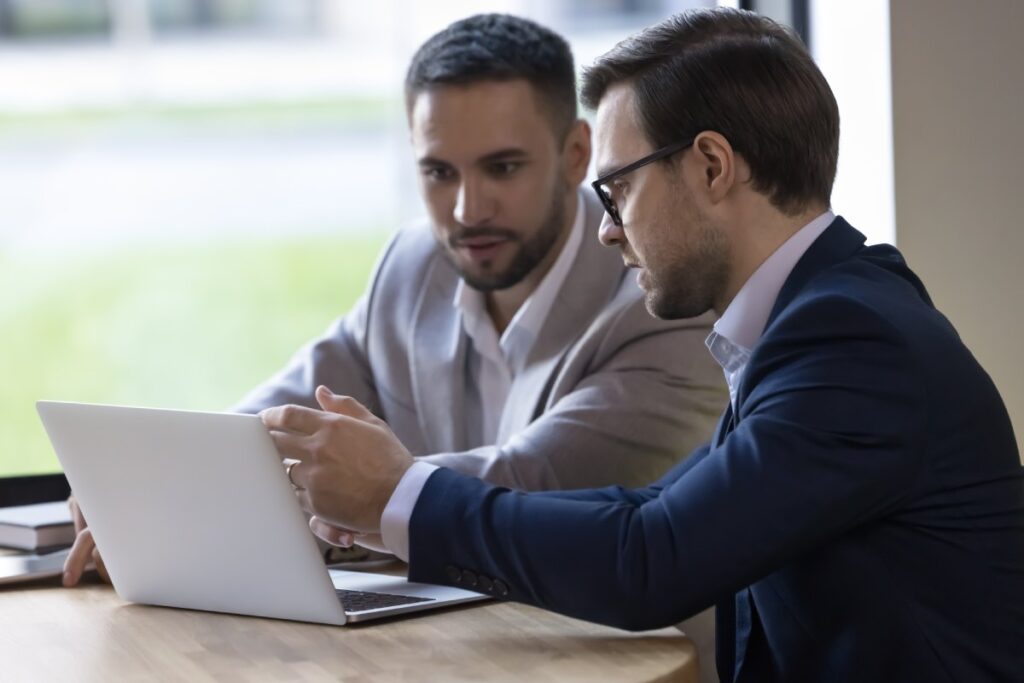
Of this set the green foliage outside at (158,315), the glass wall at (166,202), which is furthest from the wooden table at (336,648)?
the green foliage outside at (158,315)

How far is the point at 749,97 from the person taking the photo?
1367mm

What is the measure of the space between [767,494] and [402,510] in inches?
14.5

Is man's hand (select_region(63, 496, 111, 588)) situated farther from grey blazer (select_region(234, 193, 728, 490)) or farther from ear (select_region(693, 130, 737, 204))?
ear (select_region(693, 130, 737, 204))

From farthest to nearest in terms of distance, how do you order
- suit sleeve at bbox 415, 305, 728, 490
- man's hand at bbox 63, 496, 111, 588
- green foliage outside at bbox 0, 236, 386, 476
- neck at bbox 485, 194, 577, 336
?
green foliage outside at bbox 0, 236, 386, 476 → neck at bbox 485, 194, 577, 336 → suit sleeve at bbox 415, 305, 728, 490 → man's hand at bbox 63, 496, 111, 588

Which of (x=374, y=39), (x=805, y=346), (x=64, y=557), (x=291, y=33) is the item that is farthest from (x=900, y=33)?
(x=291, y=33)

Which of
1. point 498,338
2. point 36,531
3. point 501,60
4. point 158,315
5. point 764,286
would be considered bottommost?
point 158,315

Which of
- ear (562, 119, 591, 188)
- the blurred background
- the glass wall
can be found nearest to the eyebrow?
ear (562, 119, 591, 188)

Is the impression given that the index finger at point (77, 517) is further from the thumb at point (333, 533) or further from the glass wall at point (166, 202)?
the glass wall at point (166, 202)

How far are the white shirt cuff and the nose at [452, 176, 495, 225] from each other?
0.75 meters

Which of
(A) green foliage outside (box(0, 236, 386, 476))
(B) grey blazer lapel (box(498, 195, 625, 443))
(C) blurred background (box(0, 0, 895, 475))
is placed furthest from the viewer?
(A) green foliage outside (box(0, 236, 386, 476))

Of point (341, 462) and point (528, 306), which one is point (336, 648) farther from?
point (528, 306)

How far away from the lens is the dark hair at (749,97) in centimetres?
137

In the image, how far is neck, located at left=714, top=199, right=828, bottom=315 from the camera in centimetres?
138

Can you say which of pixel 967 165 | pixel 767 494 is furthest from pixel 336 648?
pixel 967 165
